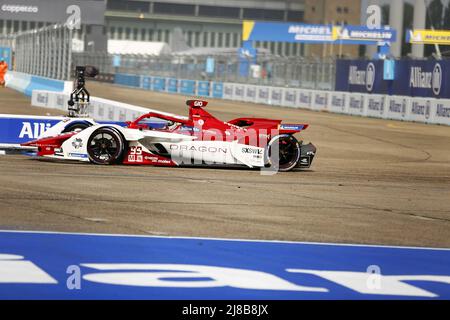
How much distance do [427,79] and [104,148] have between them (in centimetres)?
2872

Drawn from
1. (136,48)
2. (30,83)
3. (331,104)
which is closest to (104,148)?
(331,104)

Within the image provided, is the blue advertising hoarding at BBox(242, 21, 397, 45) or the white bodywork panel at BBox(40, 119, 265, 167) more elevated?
the blue advertising hoarding at BBox(242, 21, 397, 45)

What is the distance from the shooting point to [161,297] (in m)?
7.51

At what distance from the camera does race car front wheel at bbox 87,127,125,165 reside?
17.0 m

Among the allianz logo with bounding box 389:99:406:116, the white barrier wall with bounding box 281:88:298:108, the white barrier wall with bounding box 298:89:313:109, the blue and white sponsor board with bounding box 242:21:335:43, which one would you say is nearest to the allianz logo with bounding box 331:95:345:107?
the white barrier wall with bounding box 298:89:313:109

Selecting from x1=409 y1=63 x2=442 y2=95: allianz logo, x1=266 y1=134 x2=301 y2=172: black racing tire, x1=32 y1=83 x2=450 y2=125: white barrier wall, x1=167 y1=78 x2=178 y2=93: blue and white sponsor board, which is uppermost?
x1=409 y1=63 x2=442 y2=95: allianz logo

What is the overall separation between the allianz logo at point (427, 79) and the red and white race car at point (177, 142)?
26647 mm

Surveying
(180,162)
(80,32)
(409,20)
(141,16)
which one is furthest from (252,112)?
(409,20)

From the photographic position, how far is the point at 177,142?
17078mm

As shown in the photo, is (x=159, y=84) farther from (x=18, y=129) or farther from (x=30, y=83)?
(x=18, y=129)

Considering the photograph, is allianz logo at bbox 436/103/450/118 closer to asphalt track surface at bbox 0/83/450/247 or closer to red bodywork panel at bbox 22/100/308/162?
asphalt track surface at bbox 0/83/450/247

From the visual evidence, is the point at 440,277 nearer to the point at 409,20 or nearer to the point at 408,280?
the point at 408,280

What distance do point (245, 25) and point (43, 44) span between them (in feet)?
123

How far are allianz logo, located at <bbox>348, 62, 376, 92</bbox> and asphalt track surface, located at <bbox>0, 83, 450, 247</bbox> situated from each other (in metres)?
28.9
